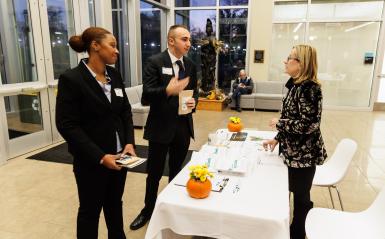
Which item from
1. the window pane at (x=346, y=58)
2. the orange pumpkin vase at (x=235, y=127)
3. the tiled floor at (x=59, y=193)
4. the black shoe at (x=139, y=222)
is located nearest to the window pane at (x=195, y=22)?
the window pane at (x=346, y=58)

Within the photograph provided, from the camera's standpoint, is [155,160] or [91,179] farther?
[155,160]

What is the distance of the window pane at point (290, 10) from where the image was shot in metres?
8.23

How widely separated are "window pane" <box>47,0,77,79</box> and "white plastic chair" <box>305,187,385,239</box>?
462cm

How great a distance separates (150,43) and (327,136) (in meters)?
5.50

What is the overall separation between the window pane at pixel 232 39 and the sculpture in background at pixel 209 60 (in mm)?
900

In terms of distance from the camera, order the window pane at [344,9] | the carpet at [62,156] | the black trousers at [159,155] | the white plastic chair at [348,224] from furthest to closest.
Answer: the window pane at [344,9] < the carpet at [62,156] < the black trousers at [159,155] < the white plastic chair at [348,224]

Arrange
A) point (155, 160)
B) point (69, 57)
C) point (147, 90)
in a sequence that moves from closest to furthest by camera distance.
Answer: point (147, 90) → point (155, 160) → point (69, 57)

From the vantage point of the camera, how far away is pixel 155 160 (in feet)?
7.77

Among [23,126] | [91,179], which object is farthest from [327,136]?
[23,126]

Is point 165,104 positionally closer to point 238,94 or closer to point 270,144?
point 270,144

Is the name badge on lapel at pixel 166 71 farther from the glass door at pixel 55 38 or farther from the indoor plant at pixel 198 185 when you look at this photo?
the glass door at pixel 55 38

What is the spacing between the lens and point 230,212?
1.36 meters

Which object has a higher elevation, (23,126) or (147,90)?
(147,90)

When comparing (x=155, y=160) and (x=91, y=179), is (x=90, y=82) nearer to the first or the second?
(x=91, y=179)
